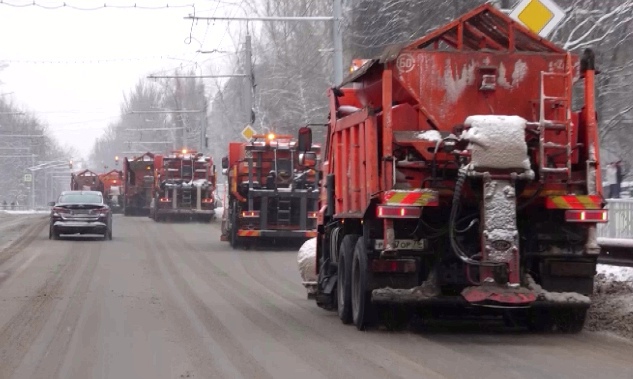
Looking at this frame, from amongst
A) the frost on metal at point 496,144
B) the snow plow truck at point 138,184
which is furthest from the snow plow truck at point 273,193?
the snow plow truck at point 138,184

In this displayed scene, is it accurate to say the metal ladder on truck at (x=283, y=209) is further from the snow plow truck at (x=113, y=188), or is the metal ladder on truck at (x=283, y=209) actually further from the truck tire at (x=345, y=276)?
the snow plow truck at (x=113, y=188)

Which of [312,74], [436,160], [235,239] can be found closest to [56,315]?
[436,160]

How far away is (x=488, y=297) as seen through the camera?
38.3ft

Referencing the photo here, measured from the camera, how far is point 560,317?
13.0m

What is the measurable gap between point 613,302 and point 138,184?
47317 mm

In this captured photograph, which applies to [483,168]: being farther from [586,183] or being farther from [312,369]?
[312,369]

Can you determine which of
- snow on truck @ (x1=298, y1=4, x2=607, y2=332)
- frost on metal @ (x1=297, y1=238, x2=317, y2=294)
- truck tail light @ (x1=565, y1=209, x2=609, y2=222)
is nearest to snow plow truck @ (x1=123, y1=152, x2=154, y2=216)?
frost on metal @ (x1=297, y1=238, x2=317, y2=294)

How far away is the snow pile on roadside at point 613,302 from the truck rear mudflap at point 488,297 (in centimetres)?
94

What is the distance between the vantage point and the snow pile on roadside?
524 inches

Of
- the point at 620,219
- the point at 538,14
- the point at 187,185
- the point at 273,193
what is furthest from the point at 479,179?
the point at 187,185

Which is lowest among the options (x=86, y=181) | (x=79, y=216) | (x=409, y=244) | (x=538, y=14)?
(x=79, y=216)

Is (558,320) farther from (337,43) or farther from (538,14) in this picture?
(337,43)

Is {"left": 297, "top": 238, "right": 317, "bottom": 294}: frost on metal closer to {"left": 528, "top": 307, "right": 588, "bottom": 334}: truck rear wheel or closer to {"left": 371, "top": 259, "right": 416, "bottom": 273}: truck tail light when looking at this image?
{"left": 528, "top": 307, "right": 588, "bottom": 334}: truck rear wheel

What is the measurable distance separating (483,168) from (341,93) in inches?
140
